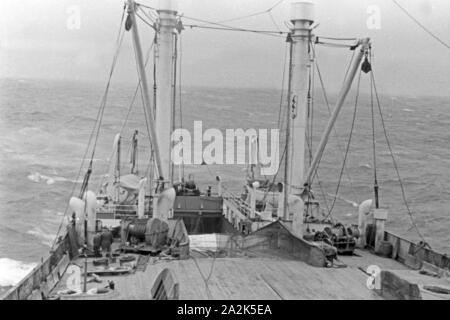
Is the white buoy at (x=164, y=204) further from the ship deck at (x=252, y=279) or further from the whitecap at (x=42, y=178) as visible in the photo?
the whitecap at (x=42, y=178)

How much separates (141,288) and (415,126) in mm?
124415

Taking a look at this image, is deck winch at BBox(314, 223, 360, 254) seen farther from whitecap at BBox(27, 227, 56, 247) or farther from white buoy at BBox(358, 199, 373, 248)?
whitecap at BBox(27, 227, 56, 247)

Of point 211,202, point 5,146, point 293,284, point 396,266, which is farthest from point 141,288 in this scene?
point 5,146

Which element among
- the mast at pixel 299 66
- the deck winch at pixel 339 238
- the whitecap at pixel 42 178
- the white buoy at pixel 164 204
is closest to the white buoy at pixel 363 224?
the deck winch at pixel 339 238

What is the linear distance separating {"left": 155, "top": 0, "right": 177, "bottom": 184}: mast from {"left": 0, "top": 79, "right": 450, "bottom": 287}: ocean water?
483 inches

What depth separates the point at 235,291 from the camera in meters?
15.8

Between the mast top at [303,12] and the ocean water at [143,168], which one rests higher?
the mast top at [303,12]

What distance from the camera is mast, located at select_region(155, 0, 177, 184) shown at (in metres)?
25.8

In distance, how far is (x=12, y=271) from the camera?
1362 inches

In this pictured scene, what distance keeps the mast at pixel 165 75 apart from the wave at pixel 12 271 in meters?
12.0

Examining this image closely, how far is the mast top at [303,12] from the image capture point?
85.4 ft

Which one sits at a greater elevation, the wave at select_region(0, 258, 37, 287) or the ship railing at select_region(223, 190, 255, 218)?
the ship railing at select_region(223, 190, 255, 218)

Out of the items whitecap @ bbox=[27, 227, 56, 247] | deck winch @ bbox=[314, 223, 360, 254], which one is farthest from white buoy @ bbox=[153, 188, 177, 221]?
whitecap @ bbox=[27, 227, 56, 247]
